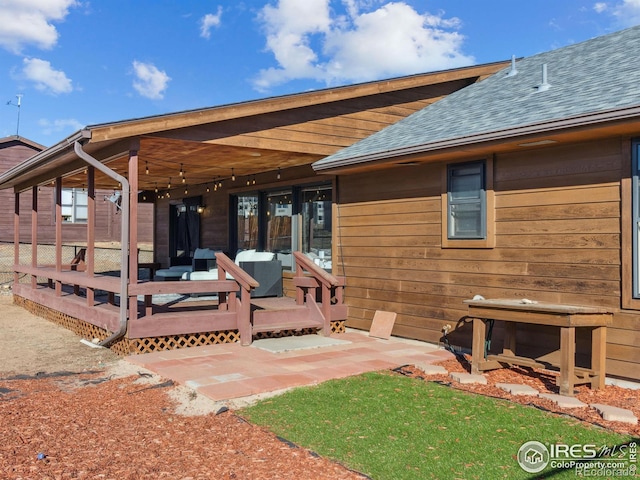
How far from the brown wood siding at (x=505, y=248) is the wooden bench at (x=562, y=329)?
392mm

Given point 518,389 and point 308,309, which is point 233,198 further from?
point 518,389

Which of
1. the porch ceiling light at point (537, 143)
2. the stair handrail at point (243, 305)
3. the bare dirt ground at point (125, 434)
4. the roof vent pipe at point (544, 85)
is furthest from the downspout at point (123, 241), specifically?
the roof vent pipe at point (544, 85)

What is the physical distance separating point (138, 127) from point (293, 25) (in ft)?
84.1

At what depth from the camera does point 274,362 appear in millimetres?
6273

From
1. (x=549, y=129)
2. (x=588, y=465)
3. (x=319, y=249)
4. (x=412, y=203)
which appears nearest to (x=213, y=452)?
(x=588, y=465)

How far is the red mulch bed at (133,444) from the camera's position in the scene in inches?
130

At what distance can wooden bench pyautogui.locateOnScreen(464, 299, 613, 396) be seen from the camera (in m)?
5.02

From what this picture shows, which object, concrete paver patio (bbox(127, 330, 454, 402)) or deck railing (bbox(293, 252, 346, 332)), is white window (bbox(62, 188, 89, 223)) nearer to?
deck railing (bbox(293, 252, 346, 332))

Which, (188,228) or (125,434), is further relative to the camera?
(188,228)

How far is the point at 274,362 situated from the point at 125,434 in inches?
95.6

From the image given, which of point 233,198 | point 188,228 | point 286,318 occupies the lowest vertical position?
point 286,318

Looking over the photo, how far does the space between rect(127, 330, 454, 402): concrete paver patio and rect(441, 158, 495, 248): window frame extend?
1.39 metres

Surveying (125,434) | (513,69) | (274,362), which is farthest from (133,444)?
(513,69)

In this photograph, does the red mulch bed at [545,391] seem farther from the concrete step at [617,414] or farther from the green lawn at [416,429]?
the green lawn at [416,429]
